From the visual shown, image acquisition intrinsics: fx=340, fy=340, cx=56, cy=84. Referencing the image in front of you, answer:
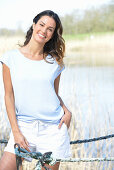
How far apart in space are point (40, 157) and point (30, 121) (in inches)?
12.0

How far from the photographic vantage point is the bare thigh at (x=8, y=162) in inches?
62.8

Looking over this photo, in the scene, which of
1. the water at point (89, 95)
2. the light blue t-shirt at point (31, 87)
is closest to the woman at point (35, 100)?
the light blue t-shirt at point (31, 87)

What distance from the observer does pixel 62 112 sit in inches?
70.6

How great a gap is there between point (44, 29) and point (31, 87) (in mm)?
304

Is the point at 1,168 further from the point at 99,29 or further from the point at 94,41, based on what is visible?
the point at 99,29

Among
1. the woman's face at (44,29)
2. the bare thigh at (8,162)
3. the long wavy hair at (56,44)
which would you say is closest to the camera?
the bare thigh at (8,162)

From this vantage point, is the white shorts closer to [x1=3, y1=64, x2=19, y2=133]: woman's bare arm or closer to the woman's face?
[x1=3, y1=64, x2=19, y2=133]: woman's bare arm

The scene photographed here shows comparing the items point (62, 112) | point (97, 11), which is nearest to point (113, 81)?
point (62, 112)

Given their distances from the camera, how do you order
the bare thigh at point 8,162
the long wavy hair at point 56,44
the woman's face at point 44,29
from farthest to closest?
1. the long wavy hair at point 56,44
2. the woman's face at point 44,29
3. the bare thigh at point 8,162

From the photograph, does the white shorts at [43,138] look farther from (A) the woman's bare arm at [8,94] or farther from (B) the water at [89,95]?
(B) the water at [89,95]

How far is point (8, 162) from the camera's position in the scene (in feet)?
5.25

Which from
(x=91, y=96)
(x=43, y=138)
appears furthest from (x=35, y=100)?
(x=91, y=96)

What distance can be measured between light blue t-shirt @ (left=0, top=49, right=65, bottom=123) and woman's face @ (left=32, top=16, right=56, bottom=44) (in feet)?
0.39

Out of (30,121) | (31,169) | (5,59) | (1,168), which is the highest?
(5,59)
